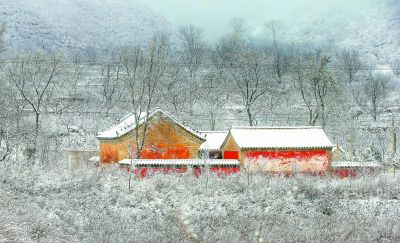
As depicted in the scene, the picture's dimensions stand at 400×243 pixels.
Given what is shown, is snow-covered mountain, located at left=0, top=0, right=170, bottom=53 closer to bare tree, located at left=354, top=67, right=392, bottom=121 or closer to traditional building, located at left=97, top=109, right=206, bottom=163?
bare tree, located at left=354, top=67, right=392, bottom=121

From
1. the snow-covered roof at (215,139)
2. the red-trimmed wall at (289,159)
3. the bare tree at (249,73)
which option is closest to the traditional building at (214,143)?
the snow-covered roof at (215,139)

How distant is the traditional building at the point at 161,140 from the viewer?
27.0 meters

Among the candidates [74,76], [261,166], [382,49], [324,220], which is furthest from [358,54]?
[324,220]

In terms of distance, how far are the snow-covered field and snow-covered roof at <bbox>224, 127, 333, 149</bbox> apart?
6.49 m

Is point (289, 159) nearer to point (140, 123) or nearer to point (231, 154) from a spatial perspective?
point (231, 154)

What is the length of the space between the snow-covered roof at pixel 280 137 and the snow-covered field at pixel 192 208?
6.49 metres

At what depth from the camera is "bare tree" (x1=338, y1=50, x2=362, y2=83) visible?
7000cm

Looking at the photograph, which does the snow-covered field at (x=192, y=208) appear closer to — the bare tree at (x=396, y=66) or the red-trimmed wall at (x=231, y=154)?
the red-trimmed wall at (x=231, y=154)

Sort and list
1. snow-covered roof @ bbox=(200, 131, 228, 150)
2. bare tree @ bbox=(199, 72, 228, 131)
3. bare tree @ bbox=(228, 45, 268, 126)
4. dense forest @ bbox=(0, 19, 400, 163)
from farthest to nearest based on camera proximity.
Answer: bare tree @ bbox=(199, 72, 228, 131) < bare tree @ bbox=(228, 45, 268, 126) < dense forest @ bbox=(0, 19, 400, 163) < snow-covered roof @ bbox=(200, 131, 228, 150)

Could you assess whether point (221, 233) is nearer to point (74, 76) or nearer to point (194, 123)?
point (194, 123)

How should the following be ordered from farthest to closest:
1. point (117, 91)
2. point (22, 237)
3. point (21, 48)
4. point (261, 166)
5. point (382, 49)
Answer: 1. point (382, 49)
2. point (21, 48)
3. point (117, 91)
4. point (261, 166)
5. point (22, 237)

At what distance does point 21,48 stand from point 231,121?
41952 mm

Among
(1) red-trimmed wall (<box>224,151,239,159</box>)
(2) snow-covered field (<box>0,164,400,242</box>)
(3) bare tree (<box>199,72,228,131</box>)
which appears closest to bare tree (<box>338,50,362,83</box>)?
(3) bare tree (<box>199,72,228,131</box>)

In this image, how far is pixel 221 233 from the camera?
13422 millimetres
